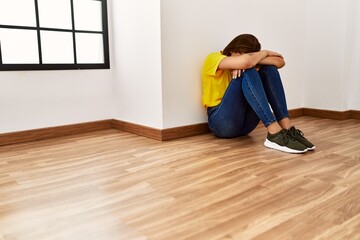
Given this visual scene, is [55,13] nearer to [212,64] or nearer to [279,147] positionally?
[212,64]

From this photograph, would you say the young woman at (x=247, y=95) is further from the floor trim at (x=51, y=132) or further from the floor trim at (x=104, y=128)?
the floor trim at (x=51, y=132)

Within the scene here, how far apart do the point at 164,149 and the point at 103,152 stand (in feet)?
1.08

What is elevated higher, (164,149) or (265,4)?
(265,4)

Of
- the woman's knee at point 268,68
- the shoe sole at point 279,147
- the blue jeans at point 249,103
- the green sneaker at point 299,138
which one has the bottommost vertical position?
the shoe sole at point 279,147

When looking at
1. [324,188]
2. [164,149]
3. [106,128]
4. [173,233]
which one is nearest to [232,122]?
[164,149]

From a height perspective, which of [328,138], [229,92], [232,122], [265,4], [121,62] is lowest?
[328,138]

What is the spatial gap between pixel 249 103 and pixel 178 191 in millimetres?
783

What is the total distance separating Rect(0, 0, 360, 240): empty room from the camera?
966mm

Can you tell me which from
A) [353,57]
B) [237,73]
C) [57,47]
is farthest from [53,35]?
[353,57]

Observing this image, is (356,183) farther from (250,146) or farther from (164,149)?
(164,149)

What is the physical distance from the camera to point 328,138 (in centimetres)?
200

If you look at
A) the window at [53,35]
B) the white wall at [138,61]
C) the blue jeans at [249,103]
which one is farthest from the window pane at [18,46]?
the blue jeans at [249,103]

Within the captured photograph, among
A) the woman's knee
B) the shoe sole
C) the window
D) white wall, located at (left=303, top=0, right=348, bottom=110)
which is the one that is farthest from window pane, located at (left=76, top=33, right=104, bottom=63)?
white wall, located at (left=303, top=0, right=348, bottom=110)

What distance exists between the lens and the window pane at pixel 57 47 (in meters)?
2.00
